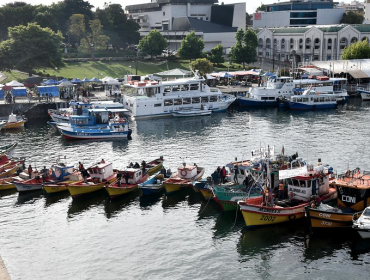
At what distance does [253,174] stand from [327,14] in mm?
139695

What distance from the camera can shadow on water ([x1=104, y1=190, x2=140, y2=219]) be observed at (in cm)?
4123

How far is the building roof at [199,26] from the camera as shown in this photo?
159 metres

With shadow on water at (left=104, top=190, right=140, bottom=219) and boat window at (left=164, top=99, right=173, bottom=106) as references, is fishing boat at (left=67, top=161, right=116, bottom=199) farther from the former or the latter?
boat window at (left=164, top=99, right=173, bottom=106)

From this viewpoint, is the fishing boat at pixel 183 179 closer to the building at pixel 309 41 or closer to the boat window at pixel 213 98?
the boat window at pixel 213 98

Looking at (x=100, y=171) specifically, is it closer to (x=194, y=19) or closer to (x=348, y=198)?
(x=348, y=198)

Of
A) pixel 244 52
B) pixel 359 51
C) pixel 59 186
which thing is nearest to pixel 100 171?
pixel 59 186

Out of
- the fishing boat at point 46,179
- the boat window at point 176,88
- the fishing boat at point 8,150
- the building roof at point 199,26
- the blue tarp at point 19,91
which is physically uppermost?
the building roof at point 199,26

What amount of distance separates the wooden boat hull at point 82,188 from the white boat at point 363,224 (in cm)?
2226

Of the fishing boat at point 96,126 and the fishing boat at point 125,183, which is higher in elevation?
the fishing boat at point 96,126

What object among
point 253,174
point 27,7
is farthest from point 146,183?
point 27,7

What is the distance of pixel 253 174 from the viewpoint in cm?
4041

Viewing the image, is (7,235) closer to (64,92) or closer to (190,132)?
(190,132)

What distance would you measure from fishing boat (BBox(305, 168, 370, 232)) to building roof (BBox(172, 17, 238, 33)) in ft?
415

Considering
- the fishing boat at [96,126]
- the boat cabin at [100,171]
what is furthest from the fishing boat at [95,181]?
the fishing boat at [96,126]
